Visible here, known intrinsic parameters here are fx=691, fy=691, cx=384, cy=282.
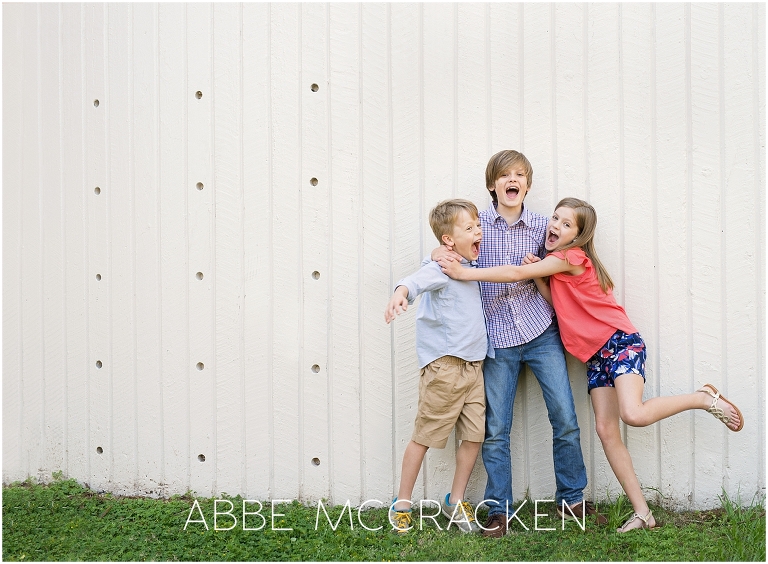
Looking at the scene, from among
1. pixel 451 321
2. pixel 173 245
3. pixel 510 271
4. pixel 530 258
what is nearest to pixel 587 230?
pixel 530 258

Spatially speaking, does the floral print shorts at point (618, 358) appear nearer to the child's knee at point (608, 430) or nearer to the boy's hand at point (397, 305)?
the child's knee at point (608, 430)

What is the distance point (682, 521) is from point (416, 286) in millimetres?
1448

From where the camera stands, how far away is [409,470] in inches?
110

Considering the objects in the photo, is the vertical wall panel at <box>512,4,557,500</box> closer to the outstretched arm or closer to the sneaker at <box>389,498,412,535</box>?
the outstretched arm

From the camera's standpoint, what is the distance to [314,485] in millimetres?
3096

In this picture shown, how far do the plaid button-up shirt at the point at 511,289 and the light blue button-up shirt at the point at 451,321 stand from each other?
7cm

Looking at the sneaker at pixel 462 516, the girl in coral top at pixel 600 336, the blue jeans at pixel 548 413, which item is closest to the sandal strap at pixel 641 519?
the girl in coral top at pixel 600 336

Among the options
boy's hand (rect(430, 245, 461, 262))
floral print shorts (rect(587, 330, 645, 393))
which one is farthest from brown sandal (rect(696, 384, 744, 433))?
boy's hand (rect(430, 245, 461, 262))

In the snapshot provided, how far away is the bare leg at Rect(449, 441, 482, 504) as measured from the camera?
2814mm

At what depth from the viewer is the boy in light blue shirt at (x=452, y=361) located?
2730mm

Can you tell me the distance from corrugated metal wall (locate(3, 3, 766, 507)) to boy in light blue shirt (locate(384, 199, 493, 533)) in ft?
0.74

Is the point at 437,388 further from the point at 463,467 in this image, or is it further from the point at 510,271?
the point at 510,271

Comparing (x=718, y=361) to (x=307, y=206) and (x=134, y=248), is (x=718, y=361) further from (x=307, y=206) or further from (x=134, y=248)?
(x=134, y=248)

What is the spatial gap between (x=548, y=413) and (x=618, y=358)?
37cm
